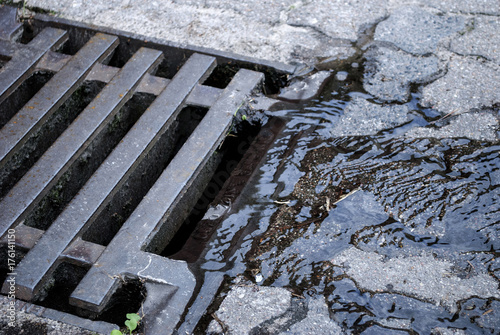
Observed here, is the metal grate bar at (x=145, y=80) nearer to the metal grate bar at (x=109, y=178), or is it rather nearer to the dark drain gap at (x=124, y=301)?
the metal grate bar at (x=109, y=178)

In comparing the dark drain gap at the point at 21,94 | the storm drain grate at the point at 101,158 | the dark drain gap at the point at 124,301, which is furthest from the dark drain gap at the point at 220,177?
the dark drain gap at the point at 21,94

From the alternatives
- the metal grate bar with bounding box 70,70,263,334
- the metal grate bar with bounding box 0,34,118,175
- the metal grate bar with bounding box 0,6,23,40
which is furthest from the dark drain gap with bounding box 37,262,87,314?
the metal grate bar with bounding box 0,6,23,40

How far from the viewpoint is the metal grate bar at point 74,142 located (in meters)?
1.63

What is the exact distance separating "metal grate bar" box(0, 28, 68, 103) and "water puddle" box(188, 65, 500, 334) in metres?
1.15

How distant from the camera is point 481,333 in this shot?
1.33 metres

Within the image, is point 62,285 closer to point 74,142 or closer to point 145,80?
point 74,142

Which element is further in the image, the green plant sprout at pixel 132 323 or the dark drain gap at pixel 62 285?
the dark drain gap at pixel 62 285

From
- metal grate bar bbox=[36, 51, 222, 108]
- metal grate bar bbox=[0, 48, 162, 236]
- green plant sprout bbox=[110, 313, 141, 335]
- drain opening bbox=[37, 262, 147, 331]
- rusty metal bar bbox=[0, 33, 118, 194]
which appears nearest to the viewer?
green plant sprout bbox=[110, 313, 141, 335]

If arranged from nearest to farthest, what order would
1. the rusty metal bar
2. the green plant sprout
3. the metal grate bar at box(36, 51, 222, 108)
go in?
the green plant sprout
the rusty metal bar
the metal grate bar at box(36, 51, 222, 108)

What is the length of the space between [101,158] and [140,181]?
26 cm

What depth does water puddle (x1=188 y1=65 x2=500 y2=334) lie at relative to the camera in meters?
1.40

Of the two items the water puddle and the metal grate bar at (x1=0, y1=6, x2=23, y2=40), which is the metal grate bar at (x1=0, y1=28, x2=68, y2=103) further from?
the water puddle

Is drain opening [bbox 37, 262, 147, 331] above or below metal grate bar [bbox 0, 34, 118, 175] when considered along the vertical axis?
below

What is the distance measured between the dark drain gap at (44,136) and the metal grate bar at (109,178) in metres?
0.36
